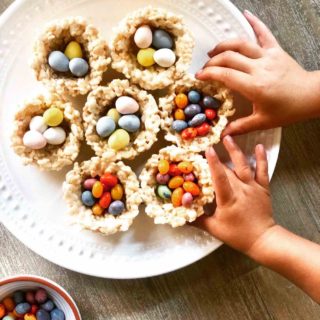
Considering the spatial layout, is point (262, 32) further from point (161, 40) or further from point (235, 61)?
point (161, 40)

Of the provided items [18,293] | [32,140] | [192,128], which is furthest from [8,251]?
[192,128]

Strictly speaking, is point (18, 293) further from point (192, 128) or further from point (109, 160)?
point (192, 128)

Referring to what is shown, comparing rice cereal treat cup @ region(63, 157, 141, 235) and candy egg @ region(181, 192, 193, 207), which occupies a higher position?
rice cereal treat cup @ region(63, 157, 141, 235)

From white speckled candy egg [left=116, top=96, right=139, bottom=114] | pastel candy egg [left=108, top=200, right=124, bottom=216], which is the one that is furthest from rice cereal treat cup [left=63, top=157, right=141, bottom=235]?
white speckled candy egg [left=116, top=96, right=139, bottom=114]

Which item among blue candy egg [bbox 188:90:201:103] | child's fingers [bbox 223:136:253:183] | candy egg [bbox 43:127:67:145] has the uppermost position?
candy egg [bbox 43:127:67:145]

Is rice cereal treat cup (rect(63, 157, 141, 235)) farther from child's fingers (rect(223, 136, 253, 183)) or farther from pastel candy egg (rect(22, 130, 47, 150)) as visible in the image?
child's fingers (rect(223, 136, 253, 183))

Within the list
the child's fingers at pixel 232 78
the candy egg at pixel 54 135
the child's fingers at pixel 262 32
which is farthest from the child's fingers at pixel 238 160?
the candy egg at pixel 54 135
